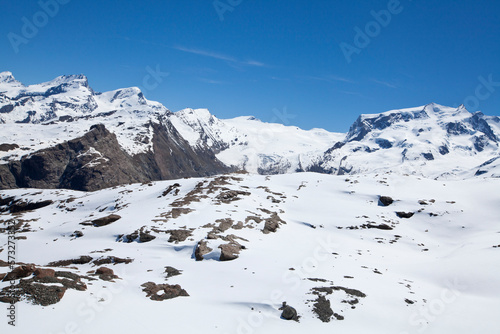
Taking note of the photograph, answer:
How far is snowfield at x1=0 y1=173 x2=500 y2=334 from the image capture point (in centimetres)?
1939

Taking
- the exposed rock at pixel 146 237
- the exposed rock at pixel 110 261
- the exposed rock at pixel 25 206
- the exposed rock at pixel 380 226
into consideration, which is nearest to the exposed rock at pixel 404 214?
the exposed rock at pixel 380 226

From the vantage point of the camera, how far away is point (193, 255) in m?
32.9

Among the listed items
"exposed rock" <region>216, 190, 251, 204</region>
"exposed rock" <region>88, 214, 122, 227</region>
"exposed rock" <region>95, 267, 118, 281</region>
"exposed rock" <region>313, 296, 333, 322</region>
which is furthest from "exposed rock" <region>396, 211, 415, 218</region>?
"exposed rock" <region>95, 267, 118, 281</region>

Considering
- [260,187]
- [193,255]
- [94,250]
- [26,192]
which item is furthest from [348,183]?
[26,192]

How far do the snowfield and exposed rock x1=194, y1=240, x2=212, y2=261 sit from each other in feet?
0.53

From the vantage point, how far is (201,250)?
3284cm

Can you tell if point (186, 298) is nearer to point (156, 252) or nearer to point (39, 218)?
point (156, 252)

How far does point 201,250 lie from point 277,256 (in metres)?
8.74

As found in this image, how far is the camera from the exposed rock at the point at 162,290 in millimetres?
21561

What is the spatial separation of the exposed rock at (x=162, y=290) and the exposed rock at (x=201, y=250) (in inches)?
324

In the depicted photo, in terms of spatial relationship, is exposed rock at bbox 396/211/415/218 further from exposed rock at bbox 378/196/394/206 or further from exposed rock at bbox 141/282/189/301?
exposed rock at bbox 141/282/189/301

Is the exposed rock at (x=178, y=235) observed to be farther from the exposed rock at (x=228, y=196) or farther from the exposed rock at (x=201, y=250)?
the exposed rock at (x=228, y=196)

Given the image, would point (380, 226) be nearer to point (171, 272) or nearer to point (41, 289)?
point (171, 272)

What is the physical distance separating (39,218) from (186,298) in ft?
179
